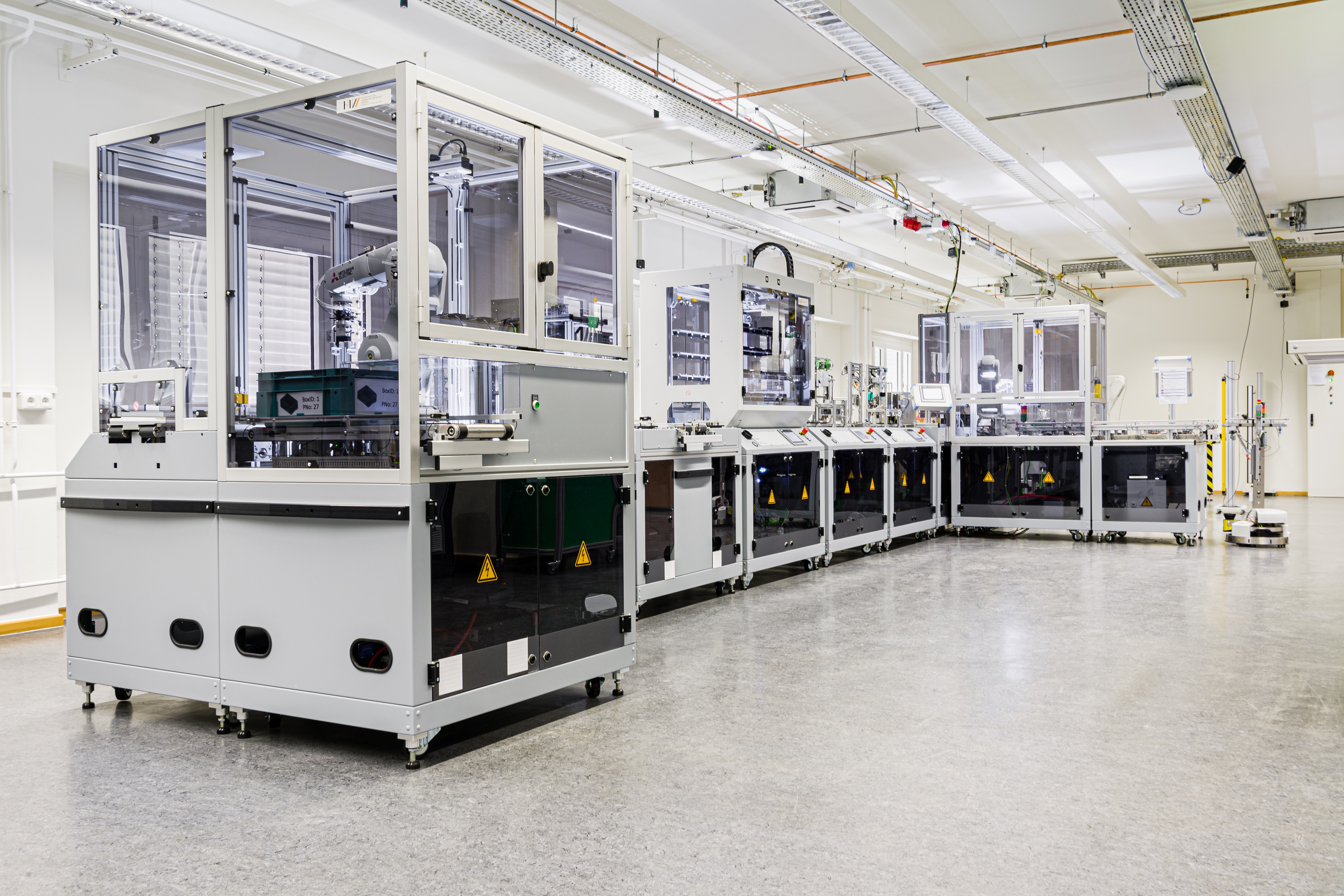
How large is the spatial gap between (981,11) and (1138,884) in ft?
16.6

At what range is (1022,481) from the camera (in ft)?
27.5

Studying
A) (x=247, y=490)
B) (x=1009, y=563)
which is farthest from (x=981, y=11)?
(x=247, y=490)

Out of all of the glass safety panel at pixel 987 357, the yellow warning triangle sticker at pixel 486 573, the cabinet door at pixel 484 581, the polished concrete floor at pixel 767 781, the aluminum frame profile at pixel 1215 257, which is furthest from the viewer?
the aluminum frame profile at pixel 1215 257

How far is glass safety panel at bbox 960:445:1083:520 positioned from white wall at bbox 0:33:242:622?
6.75 metres

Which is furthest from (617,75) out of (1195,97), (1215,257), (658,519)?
(1215,257)

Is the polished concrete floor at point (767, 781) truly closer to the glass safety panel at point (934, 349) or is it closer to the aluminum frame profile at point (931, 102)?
the aluminum frame profile at point (931, 102)

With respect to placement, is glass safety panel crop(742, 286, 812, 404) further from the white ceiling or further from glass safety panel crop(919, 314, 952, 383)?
glass safety panel crop(919, 314, 952, 383)

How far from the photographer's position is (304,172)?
342cm

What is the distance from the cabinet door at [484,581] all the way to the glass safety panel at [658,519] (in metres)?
1.88

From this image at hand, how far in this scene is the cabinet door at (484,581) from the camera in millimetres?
2773

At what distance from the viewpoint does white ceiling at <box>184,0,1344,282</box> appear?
5527 millimetres

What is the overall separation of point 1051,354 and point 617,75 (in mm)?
5014

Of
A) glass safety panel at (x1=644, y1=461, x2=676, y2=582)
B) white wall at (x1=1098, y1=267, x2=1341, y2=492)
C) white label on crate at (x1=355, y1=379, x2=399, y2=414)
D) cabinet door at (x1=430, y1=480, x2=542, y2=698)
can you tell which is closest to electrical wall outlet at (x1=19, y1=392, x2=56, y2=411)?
white label on crate at (x1=355, y1=379, x2=399, y2=414)

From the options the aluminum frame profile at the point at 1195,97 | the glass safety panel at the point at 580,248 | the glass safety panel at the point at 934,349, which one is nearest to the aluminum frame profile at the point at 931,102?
the aluminum frame profile at the point at 1195,97
